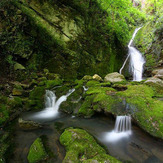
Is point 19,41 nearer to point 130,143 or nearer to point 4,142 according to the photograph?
point 4,142

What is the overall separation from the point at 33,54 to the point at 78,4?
7494 mm

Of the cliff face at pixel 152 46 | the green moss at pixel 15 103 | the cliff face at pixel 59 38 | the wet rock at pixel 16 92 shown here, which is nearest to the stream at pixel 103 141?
the green moss at pixel 15 103

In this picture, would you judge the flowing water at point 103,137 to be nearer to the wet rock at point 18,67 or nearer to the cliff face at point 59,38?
the wet rock at point 18,67

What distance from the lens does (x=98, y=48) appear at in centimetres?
1269

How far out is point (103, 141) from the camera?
3.83m

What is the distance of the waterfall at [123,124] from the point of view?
Result: 435 centimetres

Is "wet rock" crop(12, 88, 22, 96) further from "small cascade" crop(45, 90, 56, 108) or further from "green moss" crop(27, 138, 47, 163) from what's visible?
"green moss" crop(27, 138, 47, 163)

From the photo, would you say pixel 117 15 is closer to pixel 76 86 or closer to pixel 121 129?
pixel 76 86

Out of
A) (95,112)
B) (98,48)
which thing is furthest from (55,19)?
(95,112)

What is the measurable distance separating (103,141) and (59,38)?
30.9 ft

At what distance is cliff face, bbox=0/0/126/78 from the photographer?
8.88 m

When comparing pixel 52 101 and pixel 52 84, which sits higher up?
pixel 52 84

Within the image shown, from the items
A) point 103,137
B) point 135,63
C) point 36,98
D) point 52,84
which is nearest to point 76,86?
point 52,84

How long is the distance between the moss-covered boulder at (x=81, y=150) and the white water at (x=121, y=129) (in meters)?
1.05
